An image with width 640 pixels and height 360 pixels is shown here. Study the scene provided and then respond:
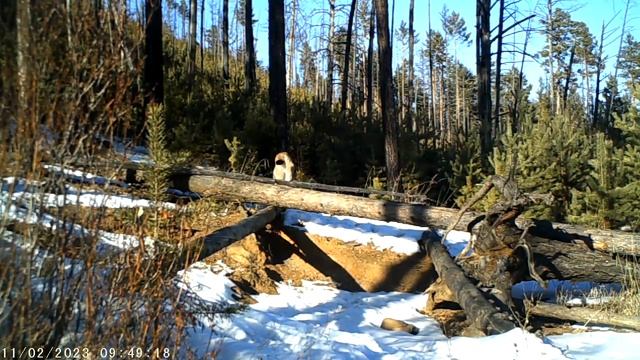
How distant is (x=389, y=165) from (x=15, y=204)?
1045 centimetres

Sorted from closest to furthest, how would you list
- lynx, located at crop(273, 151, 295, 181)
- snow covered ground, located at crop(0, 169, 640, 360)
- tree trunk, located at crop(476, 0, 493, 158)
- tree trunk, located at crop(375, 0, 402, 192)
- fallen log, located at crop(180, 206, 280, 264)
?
snow covered ground, located at crop(0, 169, 640, 360) → fallen log, located at crop(180, 206, 280, 264) → lynx, located at crop(273, 151, 295, 181) → tree trunk, located at crop(375, 0, 402, 192) → tree trunk, located at crop(476, 0, 493, 158)

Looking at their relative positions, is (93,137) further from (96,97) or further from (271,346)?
(271,346)

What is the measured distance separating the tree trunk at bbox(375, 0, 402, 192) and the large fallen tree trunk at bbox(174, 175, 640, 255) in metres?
4.41

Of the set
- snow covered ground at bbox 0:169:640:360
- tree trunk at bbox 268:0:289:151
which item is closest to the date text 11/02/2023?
snow covered ground at bbox 0:169:640:360

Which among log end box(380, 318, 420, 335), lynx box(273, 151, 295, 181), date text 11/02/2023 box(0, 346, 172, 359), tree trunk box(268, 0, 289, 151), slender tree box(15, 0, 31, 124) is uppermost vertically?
tree trunk box(268, 0, 289, 151)

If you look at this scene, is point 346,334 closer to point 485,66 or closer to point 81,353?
point 81,353

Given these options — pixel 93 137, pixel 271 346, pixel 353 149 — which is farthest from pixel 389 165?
pixel 93 137

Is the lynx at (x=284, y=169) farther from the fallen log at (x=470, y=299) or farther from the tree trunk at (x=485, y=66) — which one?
the tree trunk at (x=485, y=66)

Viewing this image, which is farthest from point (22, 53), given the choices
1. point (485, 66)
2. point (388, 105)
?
point (485, 66)

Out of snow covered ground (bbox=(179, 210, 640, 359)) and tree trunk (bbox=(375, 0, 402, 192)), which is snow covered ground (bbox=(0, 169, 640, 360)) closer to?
snow covered ground (bbox=(179, 210, 640, 359))

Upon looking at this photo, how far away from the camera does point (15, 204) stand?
2408mm

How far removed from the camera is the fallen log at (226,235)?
432 centimetres

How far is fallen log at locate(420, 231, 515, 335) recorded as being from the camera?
4811 millimetres

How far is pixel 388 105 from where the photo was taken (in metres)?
12.6
